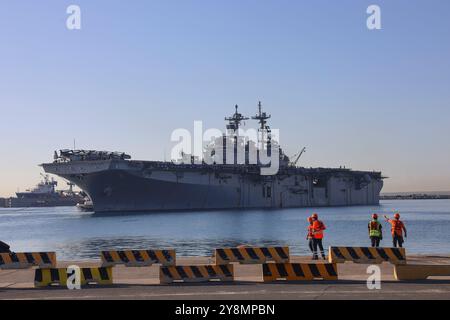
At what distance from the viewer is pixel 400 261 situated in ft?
52.0

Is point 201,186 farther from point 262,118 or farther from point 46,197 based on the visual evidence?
point 46,197

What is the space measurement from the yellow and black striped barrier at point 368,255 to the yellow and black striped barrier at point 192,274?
3.42 meters

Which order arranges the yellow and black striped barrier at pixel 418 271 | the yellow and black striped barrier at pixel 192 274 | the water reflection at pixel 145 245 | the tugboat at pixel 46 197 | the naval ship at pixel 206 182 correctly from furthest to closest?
the tugboat at pixel 46 197
the naval ship at pixel 206 182
the water reflection at pixel 145 245
the yellow and black striped barrier at pixel 192 274
the yellow and black striped barrier at pixel 418 271

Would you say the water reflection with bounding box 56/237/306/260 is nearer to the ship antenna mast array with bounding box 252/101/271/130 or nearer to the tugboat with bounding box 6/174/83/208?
the ship antenna mast array with bounding box 252/101/271/130

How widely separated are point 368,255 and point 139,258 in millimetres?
6278

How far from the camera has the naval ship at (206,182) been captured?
70.5m

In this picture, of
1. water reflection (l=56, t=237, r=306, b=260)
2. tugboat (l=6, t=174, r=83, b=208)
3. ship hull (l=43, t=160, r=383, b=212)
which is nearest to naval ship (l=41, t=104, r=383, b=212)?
Answer: ship hull (l=43, t=160, r=383, b=212)

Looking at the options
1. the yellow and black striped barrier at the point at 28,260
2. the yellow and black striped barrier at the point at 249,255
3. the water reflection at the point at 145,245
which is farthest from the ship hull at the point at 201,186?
the yellow and black striped barrier at the point at 249,255

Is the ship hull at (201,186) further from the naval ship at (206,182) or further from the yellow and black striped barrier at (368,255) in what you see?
the yellow and black striped barrier at (368,255)

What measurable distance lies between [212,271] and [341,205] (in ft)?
298

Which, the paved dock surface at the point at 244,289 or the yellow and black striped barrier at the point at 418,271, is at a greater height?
the yellow and black striped barrier at the point at 418,271

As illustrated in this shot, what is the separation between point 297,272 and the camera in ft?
46.1

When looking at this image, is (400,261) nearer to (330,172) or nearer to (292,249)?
(292,249)
